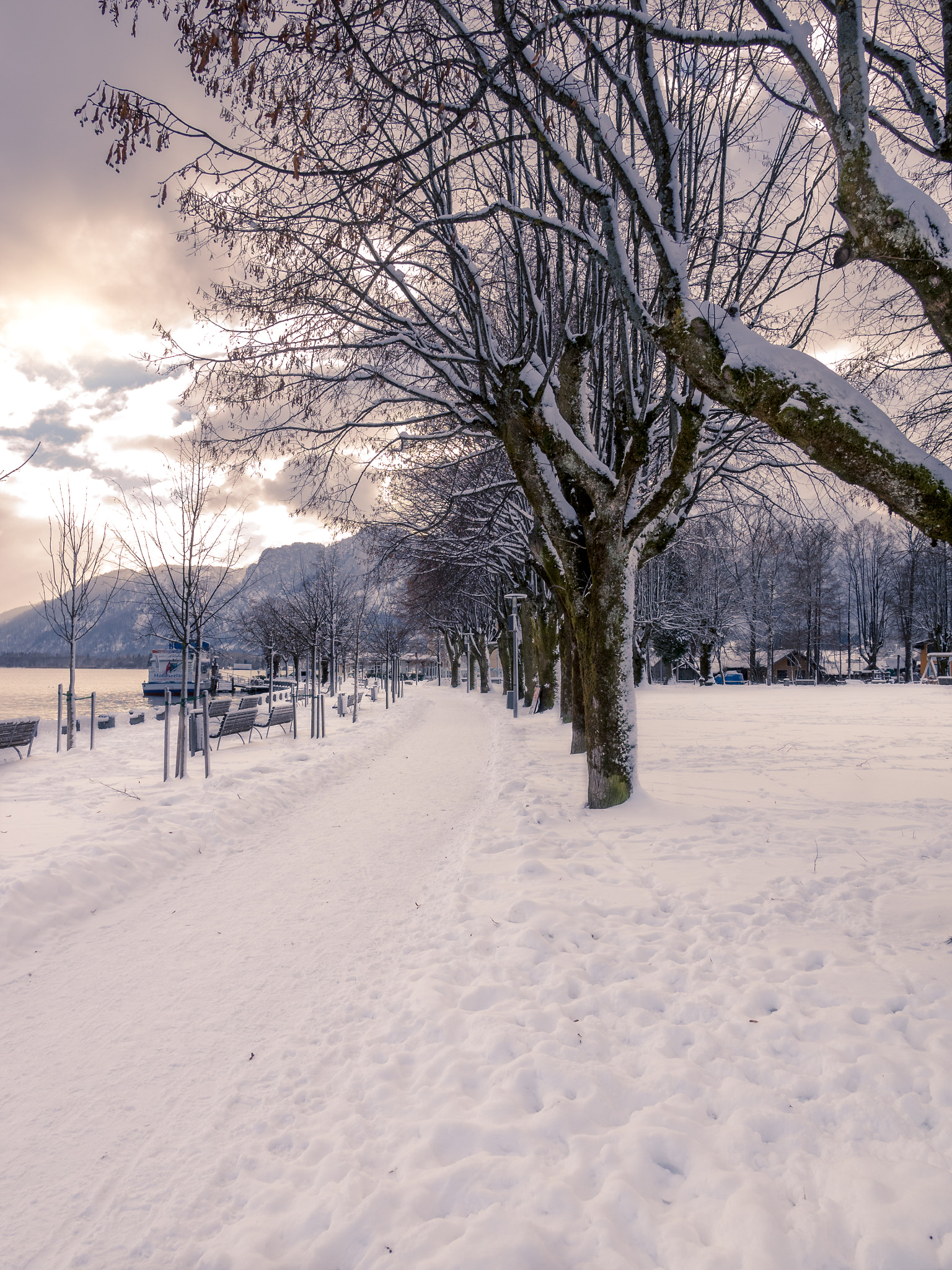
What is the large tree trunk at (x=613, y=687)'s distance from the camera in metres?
7.37

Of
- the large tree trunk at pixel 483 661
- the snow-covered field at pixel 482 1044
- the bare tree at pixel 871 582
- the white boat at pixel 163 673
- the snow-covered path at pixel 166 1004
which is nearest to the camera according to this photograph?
the snow-covered field at pixel 482 1044

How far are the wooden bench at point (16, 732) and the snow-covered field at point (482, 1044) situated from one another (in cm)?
667

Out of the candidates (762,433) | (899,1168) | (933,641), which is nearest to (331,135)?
(762,433)

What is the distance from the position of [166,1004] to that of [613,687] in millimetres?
5422

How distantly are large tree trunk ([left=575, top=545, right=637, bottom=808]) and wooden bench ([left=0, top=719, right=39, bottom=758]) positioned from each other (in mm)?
11866

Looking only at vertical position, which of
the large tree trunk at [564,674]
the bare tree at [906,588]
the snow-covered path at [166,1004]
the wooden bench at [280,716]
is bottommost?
the snow-covered path at [166,1004]

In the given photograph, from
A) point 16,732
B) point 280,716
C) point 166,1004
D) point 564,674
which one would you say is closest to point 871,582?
point 564,674

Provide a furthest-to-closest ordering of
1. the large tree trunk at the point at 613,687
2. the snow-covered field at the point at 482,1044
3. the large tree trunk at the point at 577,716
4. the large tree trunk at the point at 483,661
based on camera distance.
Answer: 1. the large tree trunk at the point at 483,661
2. the large tree trunk at the point at 577,716
3. the large tree trunk at the point at 613,687
4. the snow-covered field at the point at 482,1044

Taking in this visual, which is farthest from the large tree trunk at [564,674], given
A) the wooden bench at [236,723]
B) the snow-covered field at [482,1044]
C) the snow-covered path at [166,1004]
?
the snow-covered path at [166,1004]

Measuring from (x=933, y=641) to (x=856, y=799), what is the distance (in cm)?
5455

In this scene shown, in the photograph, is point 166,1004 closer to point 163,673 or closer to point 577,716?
point 577,716

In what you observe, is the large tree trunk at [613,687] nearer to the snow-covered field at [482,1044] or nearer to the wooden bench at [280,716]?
the snow-covered field at [482,1044]

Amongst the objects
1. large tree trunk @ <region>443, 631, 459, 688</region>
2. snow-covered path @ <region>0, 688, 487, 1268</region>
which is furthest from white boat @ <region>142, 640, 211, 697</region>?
snow-covered path @ <region>0, 688, 487, 1268</region>

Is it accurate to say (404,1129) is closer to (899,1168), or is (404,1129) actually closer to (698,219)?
(899,1168)
